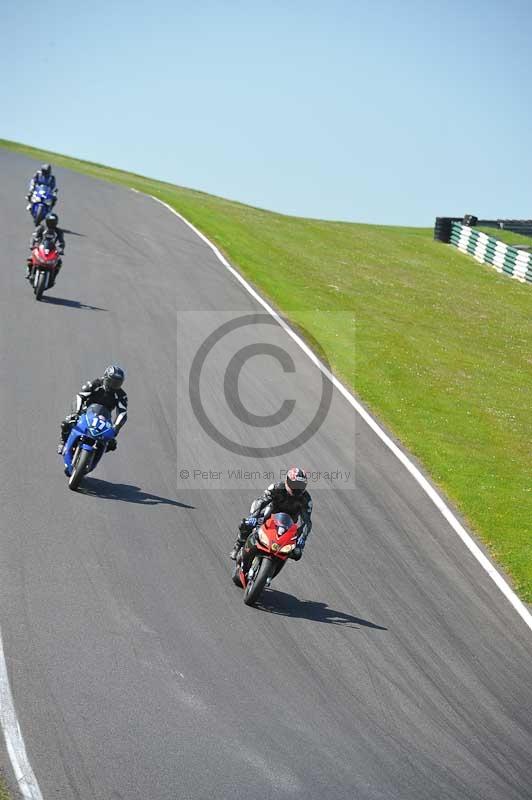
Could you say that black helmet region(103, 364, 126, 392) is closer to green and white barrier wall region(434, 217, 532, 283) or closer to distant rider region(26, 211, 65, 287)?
distant rider region(26, 211, 65, 287)

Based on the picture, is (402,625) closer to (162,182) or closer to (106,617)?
(106,617)

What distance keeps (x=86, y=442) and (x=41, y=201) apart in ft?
72.4

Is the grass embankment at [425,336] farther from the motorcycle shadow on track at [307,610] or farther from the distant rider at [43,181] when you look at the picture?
the distant rider at [43,181]

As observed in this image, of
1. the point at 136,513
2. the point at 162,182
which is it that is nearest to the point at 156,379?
the point at 136,513

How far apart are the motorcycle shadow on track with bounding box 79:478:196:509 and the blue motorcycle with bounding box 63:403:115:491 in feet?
1.14

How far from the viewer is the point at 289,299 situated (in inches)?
1367

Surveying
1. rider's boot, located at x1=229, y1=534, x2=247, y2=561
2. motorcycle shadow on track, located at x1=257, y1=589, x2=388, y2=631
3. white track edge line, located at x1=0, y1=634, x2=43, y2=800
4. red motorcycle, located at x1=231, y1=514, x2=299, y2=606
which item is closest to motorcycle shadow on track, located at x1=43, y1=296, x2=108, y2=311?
rider's boot, located at x1=229, y1=534, x2=247, y2=561

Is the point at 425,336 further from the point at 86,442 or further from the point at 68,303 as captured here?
the point at 86,442

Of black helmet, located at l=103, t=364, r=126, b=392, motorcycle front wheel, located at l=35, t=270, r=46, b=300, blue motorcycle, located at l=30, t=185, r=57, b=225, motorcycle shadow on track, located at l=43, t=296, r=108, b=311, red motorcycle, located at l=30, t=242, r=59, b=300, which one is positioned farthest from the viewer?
blue motorcycle, located at l=30, t=185, r=57, b=225

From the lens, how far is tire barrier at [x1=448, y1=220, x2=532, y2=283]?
5015cm

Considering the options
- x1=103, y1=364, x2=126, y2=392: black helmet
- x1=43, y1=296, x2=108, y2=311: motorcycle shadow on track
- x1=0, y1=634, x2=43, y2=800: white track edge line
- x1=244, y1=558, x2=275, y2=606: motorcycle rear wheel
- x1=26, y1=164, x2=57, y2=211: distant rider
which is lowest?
x1=0, y1=634, x2=43, y2=800: white track edge line

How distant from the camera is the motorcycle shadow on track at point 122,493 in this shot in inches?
644

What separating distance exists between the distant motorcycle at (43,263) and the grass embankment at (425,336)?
292 inches

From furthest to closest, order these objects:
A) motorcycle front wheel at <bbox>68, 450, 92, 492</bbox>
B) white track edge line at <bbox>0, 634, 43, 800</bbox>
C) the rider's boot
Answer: motorcycle front wheel at <bbox>68, 450, 92, 492</bbox> → the rider's boot → white track edge line at <bbox>0, 634, 43, 800</bbox>
